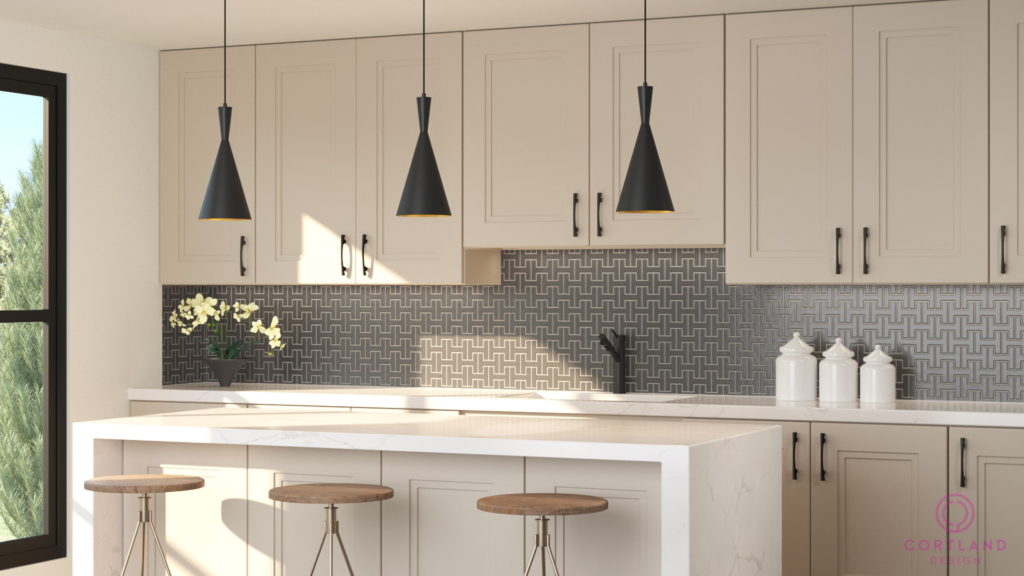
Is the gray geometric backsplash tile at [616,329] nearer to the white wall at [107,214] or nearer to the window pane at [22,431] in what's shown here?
the white wall at [107,214]

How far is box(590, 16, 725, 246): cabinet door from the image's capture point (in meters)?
4.03

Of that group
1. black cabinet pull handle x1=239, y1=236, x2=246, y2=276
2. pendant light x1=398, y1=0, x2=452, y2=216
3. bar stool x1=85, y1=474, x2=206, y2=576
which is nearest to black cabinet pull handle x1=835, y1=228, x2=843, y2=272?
pendant light x1=398, y1=0, x2=452, y2=216

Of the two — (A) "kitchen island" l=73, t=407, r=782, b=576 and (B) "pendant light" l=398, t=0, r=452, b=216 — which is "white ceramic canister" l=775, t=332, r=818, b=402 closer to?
(A) "kitchen island" l=73, t=407, r=782, b=576

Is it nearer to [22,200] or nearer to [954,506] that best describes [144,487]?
[22,200]

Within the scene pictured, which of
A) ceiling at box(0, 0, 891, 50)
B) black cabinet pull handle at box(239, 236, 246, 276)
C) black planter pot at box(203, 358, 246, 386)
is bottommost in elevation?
black planter pot at box(203, 358, 246, 386)

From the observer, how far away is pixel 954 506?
3.58 meters

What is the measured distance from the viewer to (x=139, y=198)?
184 inches

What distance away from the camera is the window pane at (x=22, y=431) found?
4.16 meters

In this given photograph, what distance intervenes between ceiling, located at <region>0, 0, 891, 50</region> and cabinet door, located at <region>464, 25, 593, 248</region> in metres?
0.11

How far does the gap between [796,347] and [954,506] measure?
2.69 feet

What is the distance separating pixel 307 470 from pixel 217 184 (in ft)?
2.97

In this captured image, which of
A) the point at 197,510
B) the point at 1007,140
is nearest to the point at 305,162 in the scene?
the point at 197,510

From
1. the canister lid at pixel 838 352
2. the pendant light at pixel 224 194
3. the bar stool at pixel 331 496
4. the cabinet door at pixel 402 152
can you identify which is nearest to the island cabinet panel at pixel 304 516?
the bar stool at pixel 331 496

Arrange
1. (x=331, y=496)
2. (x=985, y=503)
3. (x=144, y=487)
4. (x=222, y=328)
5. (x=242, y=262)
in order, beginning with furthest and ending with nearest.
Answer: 1. (x=222, y=328)
2. (x=242, y=262)
3. (x=985, y=503)
4. (x=144, y=487)
5. (x=331, y=496)
